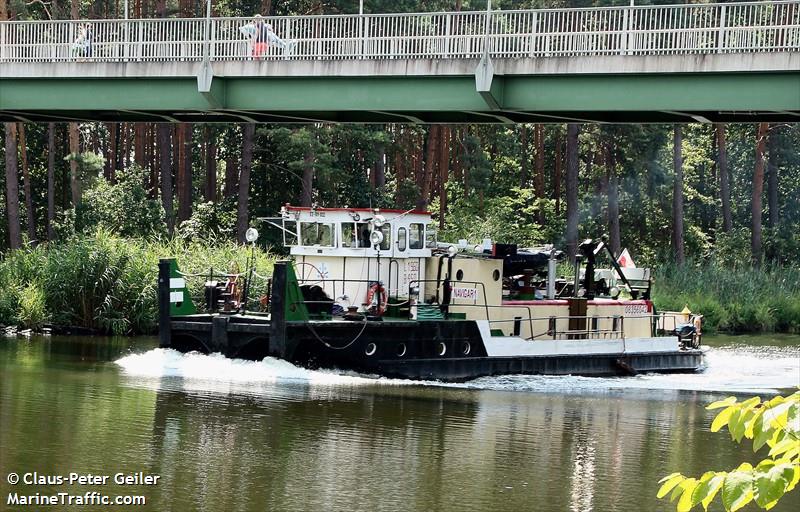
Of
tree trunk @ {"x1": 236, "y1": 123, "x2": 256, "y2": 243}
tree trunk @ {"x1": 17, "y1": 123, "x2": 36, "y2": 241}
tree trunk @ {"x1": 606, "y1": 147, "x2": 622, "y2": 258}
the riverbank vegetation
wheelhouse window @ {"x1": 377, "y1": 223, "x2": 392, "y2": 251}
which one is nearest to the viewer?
wheelhouse window @ {"x1": 377, "y1": 223, "x2": 392, "y2": 251}

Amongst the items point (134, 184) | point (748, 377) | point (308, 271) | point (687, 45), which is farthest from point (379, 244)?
point (134, 184)

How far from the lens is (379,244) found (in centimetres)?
2814

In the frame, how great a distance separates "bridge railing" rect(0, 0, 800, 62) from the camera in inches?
923

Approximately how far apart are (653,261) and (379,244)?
104 ft

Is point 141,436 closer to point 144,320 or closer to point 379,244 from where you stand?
point 379,244

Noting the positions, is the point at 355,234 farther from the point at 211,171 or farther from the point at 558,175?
the point at 558,175

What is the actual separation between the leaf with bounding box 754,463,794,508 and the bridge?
18743mm

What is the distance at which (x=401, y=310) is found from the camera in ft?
93.5

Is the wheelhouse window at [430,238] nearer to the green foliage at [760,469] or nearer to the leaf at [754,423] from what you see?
the green foliage at [760,469]

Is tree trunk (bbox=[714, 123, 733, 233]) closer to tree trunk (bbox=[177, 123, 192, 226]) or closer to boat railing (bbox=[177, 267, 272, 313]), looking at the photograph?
tree trunk (bbox=[177, 123, 192, 226])

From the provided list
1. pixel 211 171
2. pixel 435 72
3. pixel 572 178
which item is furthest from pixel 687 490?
pixel 211 171

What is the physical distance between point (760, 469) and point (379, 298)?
22976 millimetres

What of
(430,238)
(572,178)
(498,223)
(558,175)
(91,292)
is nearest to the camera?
(430,238)

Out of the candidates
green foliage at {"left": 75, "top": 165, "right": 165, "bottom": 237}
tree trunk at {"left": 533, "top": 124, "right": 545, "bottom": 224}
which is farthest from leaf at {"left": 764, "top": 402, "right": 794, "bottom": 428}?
tree trunk at {"left": 533, "top": 124, "right": 545, "bottom": 224}
